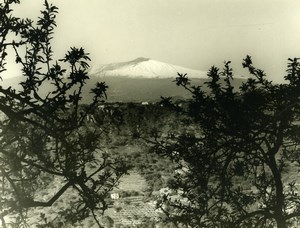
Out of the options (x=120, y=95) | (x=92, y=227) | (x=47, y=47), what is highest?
(x=47, y=47)

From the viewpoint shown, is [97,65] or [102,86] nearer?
[102,86]

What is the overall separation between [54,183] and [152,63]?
3900 cm

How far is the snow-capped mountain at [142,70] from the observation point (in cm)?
5444

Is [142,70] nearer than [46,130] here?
No

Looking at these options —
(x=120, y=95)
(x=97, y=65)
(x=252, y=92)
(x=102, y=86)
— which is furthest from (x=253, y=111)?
(x=97, y=65)

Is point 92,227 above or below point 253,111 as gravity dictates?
below

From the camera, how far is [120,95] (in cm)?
4119

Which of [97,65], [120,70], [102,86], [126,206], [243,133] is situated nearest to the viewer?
[102,86]

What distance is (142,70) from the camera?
56562mm

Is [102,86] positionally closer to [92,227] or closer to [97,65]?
[92,227]

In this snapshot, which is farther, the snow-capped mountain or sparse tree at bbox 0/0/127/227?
the snow-capped mountain

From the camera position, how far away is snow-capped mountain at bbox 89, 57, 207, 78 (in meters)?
54.4

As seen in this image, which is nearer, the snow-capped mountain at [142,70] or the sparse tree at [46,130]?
the sparse tree at [46,130]

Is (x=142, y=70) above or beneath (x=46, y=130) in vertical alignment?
above
